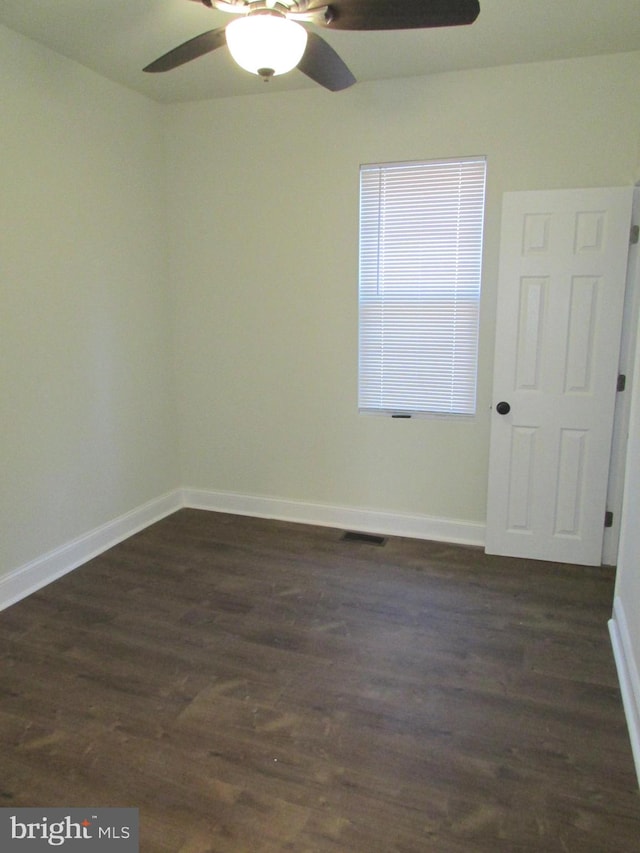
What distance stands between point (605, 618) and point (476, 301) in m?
1.87

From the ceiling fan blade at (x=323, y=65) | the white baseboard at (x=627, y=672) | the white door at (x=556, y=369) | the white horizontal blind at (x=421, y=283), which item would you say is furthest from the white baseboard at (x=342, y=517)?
the ceiling fan blade at (x=323, y=65)

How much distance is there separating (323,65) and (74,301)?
1.88m

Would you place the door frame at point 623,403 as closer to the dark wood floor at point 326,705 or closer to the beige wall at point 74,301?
the dark wood floor at point 326,705

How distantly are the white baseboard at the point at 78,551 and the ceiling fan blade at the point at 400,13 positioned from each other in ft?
9.48

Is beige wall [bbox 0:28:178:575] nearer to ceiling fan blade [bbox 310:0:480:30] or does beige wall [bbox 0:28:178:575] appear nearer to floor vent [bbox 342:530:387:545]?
floor vent [bbox 342:530:387:545]

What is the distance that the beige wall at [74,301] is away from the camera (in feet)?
9.40

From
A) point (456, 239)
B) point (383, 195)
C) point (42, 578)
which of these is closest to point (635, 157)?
point (456, 239)

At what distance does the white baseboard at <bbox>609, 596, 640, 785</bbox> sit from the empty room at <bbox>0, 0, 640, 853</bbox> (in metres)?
0.02

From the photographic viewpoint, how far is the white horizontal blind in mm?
3395

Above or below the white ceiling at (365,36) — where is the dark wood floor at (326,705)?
below

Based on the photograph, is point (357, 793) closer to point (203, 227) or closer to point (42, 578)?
point (42, 578)

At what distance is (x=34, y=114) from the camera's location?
Answer: 9.51 feet

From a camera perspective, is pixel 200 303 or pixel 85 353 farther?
pixel 200 303

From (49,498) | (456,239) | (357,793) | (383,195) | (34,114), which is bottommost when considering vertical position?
(357,793)
